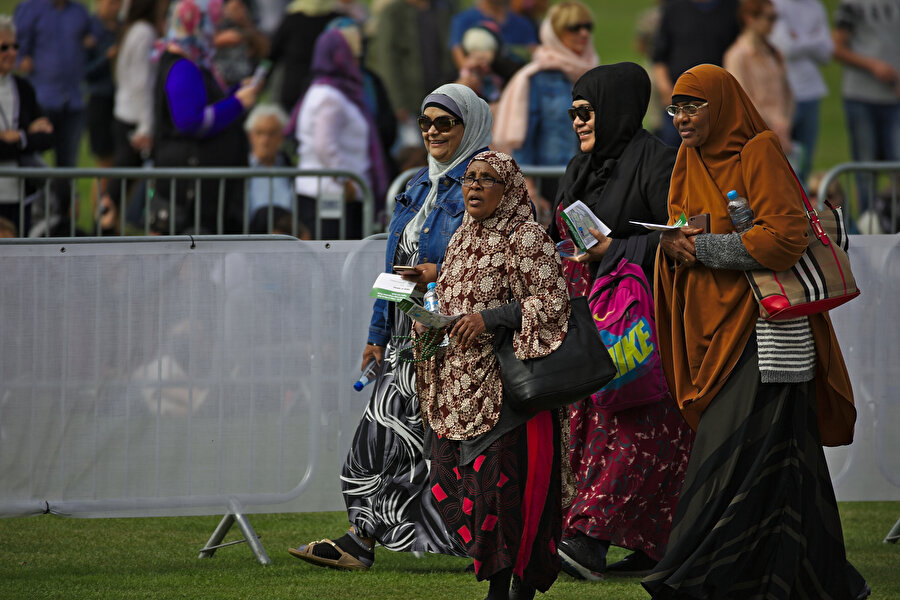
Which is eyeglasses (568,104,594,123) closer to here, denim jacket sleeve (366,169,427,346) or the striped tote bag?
denim jacket sleeve (366,169,427,346)

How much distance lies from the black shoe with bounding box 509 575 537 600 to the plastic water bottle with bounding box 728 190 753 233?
1.48 meters

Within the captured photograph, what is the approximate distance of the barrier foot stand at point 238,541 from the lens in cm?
611

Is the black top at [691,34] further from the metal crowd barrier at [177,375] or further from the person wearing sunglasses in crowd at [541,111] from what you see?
the metal crowd barrier at [177,375]

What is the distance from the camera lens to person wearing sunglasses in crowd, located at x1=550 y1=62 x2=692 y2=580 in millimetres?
5832

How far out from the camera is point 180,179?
909 centimetres

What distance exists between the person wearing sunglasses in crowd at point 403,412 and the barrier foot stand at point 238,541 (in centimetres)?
21

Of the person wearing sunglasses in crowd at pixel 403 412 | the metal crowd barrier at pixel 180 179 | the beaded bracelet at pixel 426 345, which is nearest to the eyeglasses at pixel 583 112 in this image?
the person wearing sunglasses in crowd at pixel 403 412

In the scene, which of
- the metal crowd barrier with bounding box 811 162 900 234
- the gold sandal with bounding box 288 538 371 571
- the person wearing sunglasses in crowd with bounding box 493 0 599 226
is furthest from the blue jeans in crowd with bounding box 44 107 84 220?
the gold sandal with bounding box 288 538 371 571

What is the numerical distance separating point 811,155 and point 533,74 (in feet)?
14.2

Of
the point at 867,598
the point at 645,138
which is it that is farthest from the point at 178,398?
the point at 867,598

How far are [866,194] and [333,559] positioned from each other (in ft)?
19.6

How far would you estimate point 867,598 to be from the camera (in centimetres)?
554

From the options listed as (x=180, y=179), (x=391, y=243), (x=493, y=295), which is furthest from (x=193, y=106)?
(x=493, y=295)

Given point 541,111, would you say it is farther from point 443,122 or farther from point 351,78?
point 443,122
